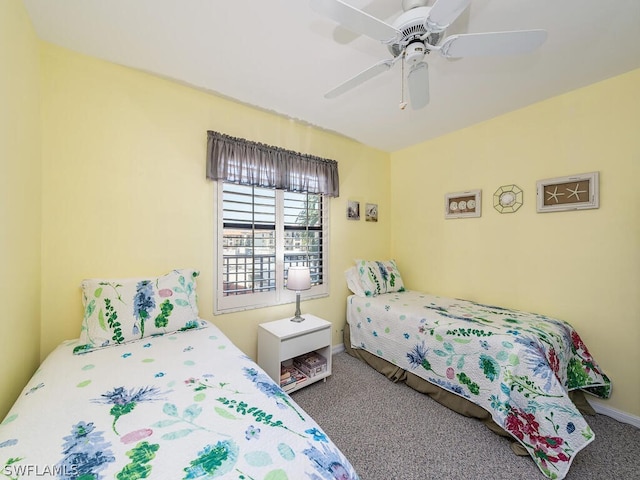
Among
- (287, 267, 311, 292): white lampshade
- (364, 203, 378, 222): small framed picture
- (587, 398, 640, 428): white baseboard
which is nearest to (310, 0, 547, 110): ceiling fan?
(287, 267, 311, 292): white lampshade

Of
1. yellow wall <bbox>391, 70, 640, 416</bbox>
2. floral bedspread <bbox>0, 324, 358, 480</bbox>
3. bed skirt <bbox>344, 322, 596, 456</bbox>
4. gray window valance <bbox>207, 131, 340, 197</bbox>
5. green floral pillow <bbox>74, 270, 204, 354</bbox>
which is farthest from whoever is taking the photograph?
gray window valance <bbox>207, 131, 340, 197</bbox>

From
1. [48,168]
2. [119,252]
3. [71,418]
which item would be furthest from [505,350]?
[48,168]

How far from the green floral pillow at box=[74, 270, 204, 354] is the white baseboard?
3.15 metres

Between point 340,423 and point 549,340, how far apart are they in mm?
1598

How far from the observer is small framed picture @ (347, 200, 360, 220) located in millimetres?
3125

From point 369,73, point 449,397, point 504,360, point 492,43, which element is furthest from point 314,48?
point 449,397

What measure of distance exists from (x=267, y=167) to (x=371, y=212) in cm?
157

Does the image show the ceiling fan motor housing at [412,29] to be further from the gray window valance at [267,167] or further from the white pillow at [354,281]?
the white pillow at [354,281]

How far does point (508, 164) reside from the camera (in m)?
2.48

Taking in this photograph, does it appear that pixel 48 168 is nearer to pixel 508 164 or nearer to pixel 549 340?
pixel 549 340

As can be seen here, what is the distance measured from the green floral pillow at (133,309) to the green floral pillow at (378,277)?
178cm

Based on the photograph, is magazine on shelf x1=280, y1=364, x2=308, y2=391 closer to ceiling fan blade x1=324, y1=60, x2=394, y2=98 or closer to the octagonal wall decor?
ceiling fan blade x1=324, y1=60, x2=394, y2=98

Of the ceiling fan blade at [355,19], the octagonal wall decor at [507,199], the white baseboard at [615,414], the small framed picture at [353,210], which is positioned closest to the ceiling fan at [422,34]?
the ceiling fan blade at [355,19]

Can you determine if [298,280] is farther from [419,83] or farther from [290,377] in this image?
[419,83]
